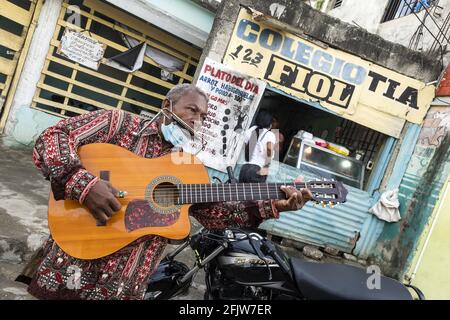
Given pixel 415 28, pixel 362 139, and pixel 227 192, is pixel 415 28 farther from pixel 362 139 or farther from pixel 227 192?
pixel 227 192

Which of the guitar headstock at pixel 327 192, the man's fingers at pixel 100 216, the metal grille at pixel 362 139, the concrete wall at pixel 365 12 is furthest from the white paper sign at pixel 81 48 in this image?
the concrete wall at pixel 365 12

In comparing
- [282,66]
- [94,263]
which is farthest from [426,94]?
[94,263]

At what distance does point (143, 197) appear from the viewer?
1.80 m

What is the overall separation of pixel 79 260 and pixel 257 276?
1.17 meters

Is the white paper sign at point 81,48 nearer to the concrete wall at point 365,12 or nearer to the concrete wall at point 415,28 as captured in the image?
the concrete wall at point 415,28

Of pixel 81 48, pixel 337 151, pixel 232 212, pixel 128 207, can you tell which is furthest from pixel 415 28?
pixel 128 207

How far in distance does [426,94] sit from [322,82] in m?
1.85

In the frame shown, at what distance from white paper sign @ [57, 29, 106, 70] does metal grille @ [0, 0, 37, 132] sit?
60 centimetres

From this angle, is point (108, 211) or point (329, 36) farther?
point (329, 36)

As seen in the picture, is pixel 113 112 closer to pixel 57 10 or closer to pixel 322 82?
pixel 322 82

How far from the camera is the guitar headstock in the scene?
1924mm

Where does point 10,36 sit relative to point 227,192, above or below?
above

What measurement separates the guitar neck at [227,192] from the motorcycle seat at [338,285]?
0.59m

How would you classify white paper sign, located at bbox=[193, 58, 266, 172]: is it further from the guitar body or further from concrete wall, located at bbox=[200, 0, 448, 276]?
the guitar body
